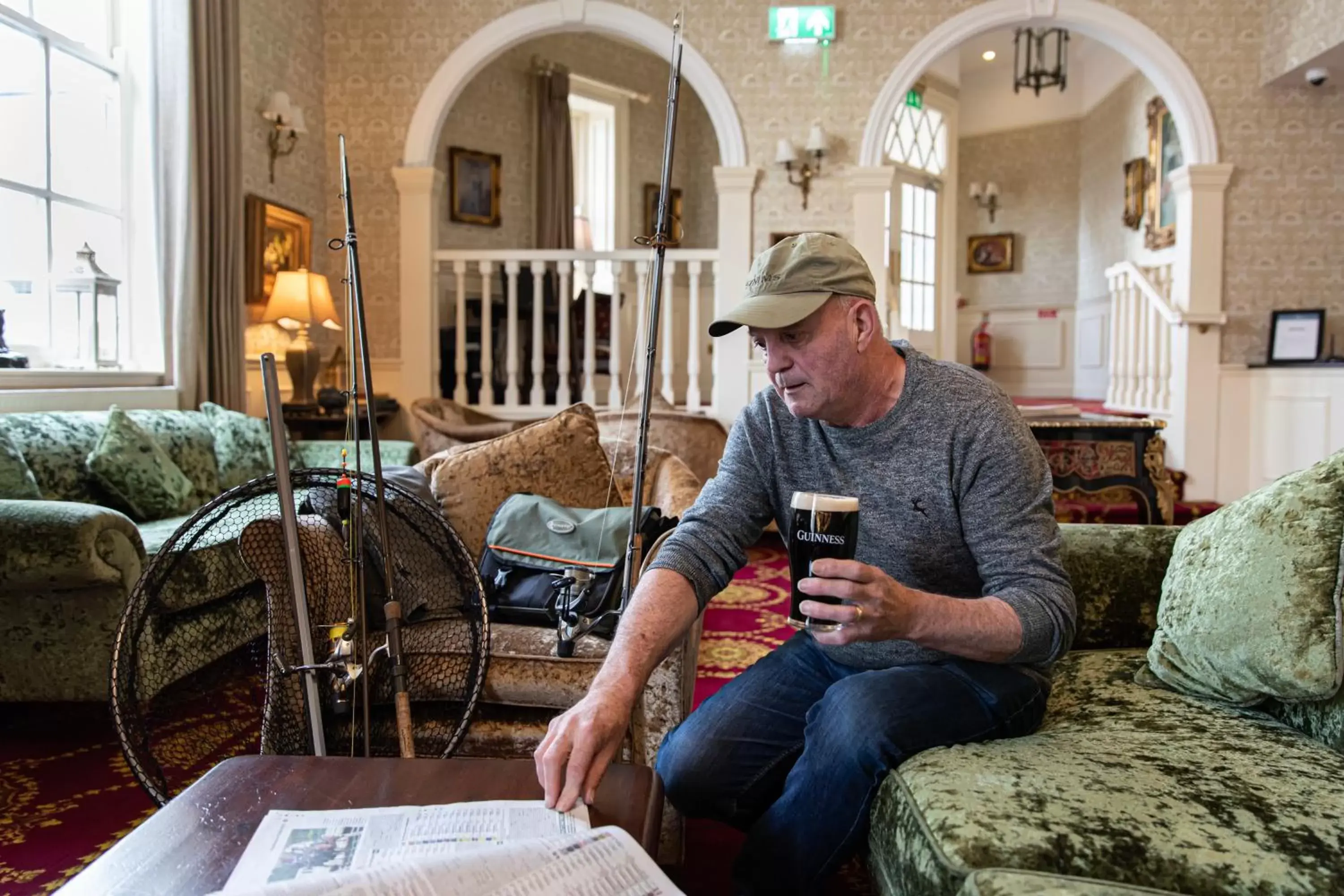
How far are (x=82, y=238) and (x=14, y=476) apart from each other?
5.47ft

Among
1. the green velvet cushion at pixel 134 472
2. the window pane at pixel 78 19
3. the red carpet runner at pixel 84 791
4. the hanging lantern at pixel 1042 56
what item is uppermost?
the hanging lantern at pixel 1042 56

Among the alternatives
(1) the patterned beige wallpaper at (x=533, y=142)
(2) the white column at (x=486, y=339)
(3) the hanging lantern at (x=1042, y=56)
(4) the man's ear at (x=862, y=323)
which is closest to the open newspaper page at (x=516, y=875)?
(4) the man's ear at (x=862, y=323)

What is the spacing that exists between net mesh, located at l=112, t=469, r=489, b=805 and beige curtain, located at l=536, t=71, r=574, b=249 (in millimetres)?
5310

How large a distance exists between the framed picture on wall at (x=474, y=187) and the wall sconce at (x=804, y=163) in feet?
8.13

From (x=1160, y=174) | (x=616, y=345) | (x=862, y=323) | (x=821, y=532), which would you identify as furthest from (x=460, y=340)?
(x=1160, y=174)

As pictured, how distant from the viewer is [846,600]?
112cm

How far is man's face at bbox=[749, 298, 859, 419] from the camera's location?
1.38m

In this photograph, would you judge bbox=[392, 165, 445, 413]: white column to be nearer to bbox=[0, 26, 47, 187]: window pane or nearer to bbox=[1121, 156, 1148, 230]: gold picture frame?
bbox=[0, 26, 47, 187]: window pane

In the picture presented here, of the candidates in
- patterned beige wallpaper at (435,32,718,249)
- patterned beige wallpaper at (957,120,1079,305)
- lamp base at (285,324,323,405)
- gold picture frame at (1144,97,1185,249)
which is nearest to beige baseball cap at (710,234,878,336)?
lamp base at (285,324,323,405)

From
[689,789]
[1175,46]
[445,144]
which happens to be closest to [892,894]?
[689,789]

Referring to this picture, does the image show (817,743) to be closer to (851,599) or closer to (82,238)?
(851,599)

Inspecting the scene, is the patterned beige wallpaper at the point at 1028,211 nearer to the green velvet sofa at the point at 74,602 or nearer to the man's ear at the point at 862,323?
the green velvet sofa at the point at 74,602

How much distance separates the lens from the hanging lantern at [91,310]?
3711 mm

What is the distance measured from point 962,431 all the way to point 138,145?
13.6 feet
